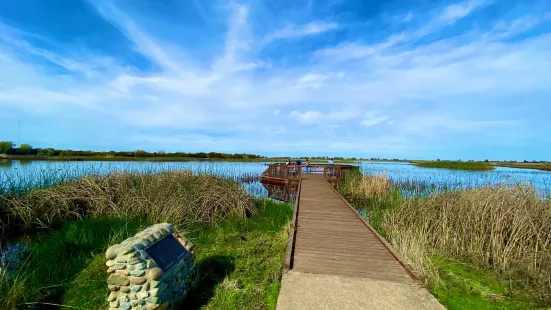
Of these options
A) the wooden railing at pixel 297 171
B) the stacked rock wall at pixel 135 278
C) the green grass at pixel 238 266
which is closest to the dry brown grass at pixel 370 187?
the wooden railing at pixel 297 171

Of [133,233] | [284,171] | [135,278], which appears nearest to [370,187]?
[284,171]

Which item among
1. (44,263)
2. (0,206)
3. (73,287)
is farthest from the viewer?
(0,206)

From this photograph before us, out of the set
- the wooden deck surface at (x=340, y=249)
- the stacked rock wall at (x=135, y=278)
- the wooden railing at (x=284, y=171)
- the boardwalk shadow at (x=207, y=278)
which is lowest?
the boardwalk shadow at (x=207, y=278)

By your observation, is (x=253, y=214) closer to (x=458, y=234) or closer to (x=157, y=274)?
(x=458, y=234)

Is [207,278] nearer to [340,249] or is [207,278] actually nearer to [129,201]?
[340,249]

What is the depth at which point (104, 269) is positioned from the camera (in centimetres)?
494

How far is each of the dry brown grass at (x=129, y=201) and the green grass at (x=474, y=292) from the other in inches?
258

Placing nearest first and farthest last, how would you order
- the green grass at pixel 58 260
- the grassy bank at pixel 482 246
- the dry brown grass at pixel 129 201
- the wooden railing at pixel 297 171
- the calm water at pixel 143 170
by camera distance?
the green grass at pixel 58 260 < the grassy bank at pixel 482 246 < the dry brown grass at pixel 129 201 < the calm water at pixel 143 170 < the wooden railing at pixel 297 171

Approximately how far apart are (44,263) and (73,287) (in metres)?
1.58

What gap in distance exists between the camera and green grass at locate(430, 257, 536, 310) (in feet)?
14.0

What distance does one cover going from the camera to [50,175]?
11.5 m

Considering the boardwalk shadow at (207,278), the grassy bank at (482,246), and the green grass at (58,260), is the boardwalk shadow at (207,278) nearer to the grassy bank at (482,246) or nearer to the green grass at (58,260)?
the green grass at (58,260)

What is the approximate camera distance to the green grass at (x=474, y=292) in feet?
14.0

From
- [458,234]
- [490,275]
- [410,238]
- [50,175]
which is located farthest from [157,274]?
[50,175]
